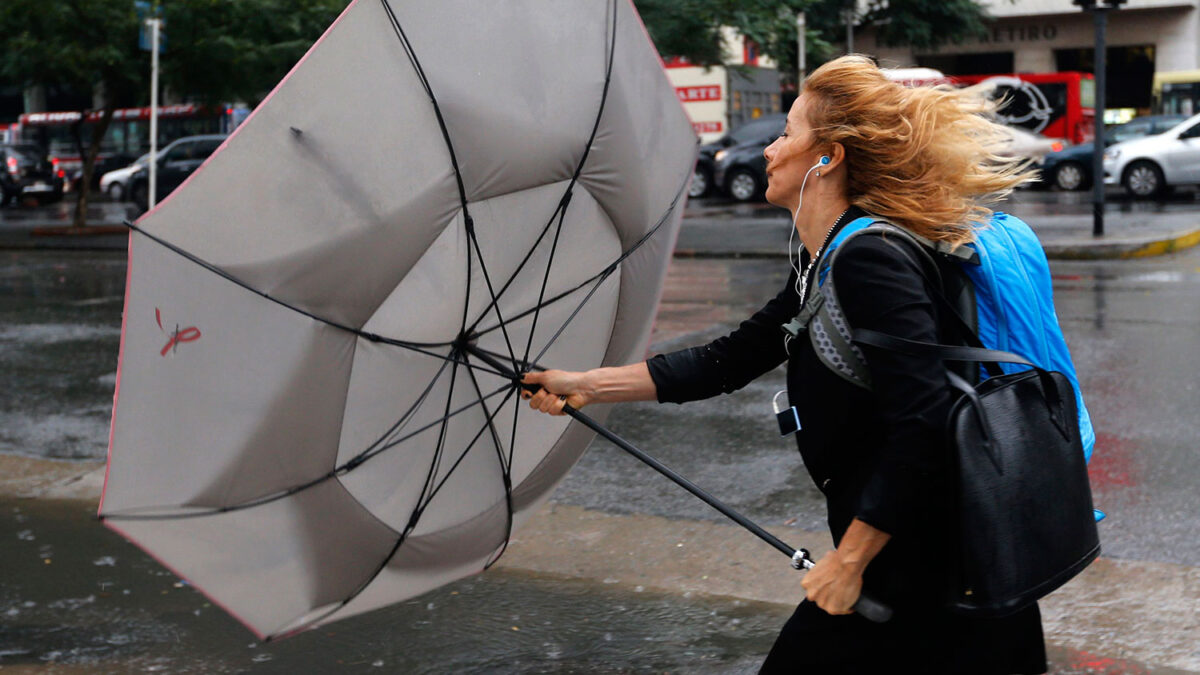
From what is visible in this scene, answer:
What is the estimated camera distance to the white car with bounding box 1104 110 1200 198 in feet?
77.7

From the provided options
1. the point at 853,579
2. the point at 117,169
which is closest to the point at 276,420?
the point at 853,579

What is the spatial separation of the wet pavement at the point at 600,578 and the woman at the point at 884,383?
1.78 m

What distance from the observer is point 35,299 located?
527 inches

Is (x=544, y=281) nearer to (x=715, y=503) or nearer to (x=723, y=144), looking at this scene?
(x=715, y=503)

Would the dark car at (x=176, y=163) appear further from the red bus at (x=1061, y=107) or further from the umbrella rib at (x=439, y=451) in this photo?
the umbrella rib at (x=439, y=451)

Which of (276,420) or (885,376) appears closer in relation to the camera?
(885,376)

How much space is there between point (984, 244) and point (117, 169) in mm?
41396

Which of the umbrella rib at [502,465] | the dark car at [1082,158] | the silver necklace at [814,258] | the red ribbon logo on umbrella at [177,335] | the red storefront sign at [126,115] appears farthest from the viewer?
the red storefront sign at [126,115]

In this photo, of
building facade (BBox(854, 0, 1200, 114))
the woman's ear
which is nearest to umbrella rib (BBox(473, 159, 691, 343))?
the woman's ear

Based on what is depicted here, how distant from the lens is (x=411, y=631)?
4.47m

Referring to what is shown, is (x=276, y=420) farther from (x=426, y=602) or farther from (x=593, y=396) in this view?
(x=426, y=602)

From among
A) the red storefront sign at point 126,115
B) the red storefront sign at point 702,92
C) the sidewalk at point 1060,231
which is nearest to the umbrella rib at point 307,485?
the sidewalk at point 1060,231

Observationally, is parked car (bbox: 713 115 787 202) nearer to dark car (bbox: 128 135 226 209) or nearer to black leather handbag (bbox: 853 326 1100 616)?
dark car (bbox: 128 135 226 209)

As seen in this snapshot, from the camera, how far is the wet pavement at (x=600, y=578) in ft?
13.8
